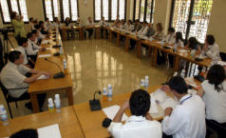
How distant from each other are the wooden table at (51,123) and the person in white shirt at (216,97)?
154 cm

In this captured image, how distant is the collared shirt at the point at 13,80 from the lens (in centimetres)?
256

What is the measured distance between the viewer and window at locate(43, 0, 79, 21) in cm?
1030

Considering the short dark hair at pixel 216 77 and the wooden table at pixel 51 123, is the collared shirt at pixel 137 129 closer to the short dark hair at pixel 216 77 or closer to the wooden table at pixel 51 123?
the wooden table at pixel 51 123

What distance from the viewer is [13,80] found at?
2.60 m

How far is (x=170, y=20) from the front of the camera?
7508mm

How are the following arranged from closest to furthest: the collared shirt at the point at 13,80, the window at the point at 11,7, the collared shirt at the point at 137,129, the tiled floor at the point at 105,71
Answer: the collared shirt at the point at 137,129 < the collared shirt at the point at 13,80 < the tiled floor at the point at 105,71 < the window at the point at 11,7

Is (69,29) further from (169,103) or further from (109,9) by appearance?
(169,103)

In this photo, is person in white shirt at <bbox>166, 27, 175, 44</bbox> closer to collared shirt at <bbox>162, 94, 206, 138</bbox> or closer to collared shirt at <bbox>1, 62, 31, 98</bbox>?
collared shirt at <bbox>162, 94, 206, 138</bbox>

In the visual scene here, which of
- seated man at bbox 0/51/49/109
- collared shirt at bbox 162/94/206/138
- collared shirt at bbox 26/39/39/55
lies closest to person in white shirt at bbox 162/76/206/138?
collared shirt at bbox 162/94/206/138

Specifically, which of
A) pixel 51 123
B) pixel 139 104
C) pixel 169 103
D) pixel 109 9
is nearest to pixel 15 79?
pixel 51 123

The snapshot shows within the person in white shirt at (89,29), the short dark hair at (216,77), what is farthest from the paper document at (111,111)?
the person in white shirt at (89,29)

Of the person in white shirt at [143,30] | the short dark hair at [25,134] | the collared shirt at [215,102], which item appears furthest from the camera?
the person in white shirt at [143,30]

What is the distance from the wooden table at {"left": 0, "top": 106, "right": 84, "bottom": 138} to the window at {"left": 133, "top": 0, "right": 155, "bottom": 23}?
7.84 m

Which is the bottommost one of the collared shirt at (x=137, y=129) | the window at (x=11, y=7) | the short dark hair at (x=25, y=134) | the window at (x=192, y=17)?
the collared shirt at (x=137, y=129)
